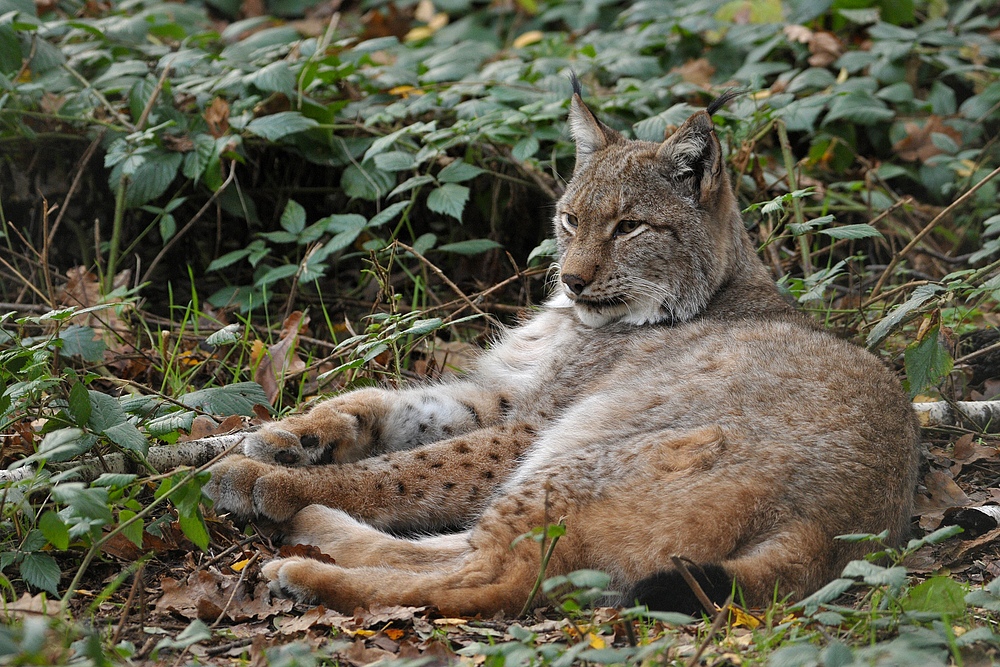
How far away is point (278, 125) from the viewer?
18.3 feet

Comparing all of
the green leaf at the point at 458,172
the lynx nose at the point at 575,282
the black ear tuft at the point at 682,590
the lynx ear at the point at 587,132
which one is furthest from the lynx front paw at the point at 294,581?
the green leaf at the point at 458,172

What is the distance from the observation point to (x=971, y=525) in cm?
376

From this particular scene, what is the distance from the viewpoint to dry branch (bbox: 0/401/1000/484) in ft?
11.4

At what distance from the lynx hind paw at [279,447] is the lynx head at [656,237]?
136 cm

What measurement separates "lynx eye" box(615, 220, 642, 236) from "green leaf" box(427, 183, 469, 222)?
3.37 feet

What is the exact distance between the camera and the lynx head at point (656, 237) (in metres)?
4.38

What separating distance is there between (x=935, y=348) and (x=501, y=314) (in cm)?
257

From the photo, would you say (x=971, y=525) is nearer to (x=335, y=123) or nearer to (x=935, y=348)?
(x=935, y=348)

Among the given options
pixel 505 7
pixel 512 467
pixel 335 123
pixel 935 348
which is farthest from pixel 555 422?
pixel 505 7

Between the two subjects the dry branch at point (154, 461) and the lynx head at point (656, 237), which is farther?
the lynx head at point (656, 237)

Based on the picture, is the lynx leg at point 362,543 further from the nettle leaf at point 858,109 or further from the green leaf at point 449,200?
the nettle leaf at point 858,109

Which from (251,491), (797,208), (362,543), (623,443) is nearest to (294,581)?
(362,543)


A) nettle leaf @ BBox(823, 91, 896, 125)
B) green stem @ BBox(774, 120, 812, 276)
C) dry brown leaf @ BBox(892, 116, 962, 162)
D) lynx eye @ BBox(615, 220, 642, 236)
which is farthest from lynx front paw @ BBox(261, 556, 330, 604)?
dry brown leaf @ BBox(892, 116, 962, 162)

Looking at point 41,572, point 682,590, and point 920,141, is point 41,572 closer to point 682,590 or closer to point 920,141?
point 682,590
